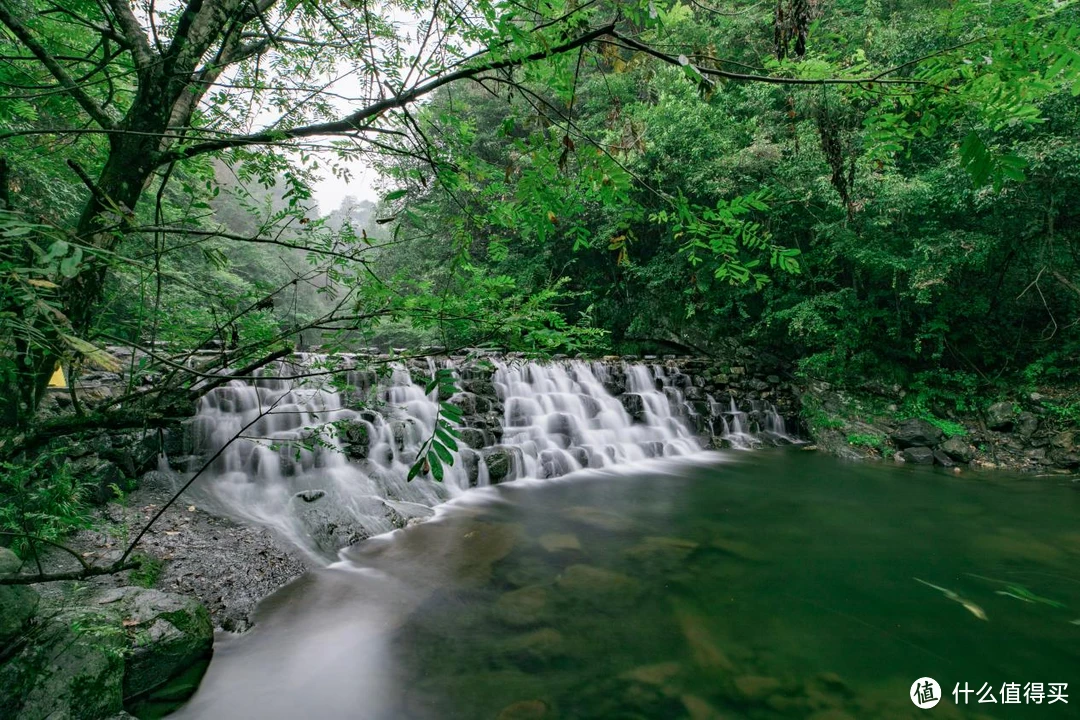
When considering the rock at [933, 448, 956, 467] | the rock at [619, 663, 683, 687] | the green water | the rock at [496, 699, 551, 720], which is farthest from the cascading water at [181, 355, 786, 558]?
the rock at [933, 448, 956, 467]

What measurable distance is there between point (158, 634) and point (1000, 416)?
13518mm

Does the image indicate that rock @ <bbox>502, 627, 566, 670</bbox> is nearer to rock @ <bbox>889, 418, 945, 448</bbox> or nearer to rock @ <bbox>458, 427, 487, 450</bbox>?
rock @ <bbox>458, 427, 487, 450</bbox>

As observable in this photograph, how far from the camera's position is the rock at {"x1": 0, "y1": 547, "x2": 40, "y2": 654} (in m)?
2.46

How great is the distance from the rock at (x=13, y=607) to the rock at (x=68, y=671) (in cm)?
8

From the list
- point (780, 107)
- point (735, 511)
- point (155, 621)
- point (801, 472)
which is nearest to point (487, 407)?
point (735, 511)

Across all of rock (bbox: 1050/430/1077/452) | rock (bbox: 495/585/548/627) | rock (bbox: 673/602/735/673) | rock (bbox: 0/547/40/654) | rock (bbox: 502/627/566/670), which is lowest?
rock (bbox: 1050/430/1077/452)

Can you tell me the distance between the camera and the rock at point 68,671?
238 centimetres

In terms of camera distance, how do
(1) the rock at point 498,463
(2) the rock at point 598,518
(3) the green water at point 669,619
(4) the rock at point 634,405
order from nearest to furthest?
1. (3) the green water at point 669,619
2. (2) the rock at point 598,518
3. (1) the rock at point 498,463
4. (4) the rock at point 634,405

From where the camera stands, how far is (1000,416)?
377 inches

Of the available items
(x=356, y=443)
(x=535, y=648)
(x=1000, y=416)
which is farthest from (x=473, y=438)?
Result: (x=1000, y=416)

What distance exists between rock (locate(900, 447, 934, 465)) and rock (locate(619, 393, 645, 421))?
5.29m

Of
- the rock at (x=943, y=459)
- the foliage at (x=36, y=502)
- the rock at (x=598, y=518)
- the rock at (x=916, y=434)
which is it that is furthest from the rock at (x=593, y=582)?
the rock at (x=916, y=434)

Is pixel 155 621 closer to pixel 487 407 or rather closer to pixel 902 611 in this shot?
pixel 902 611

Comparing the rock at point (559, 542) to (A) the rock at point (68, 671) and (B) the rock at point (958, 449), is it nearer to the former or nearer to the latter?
(A) the rock at point (68, 671)
